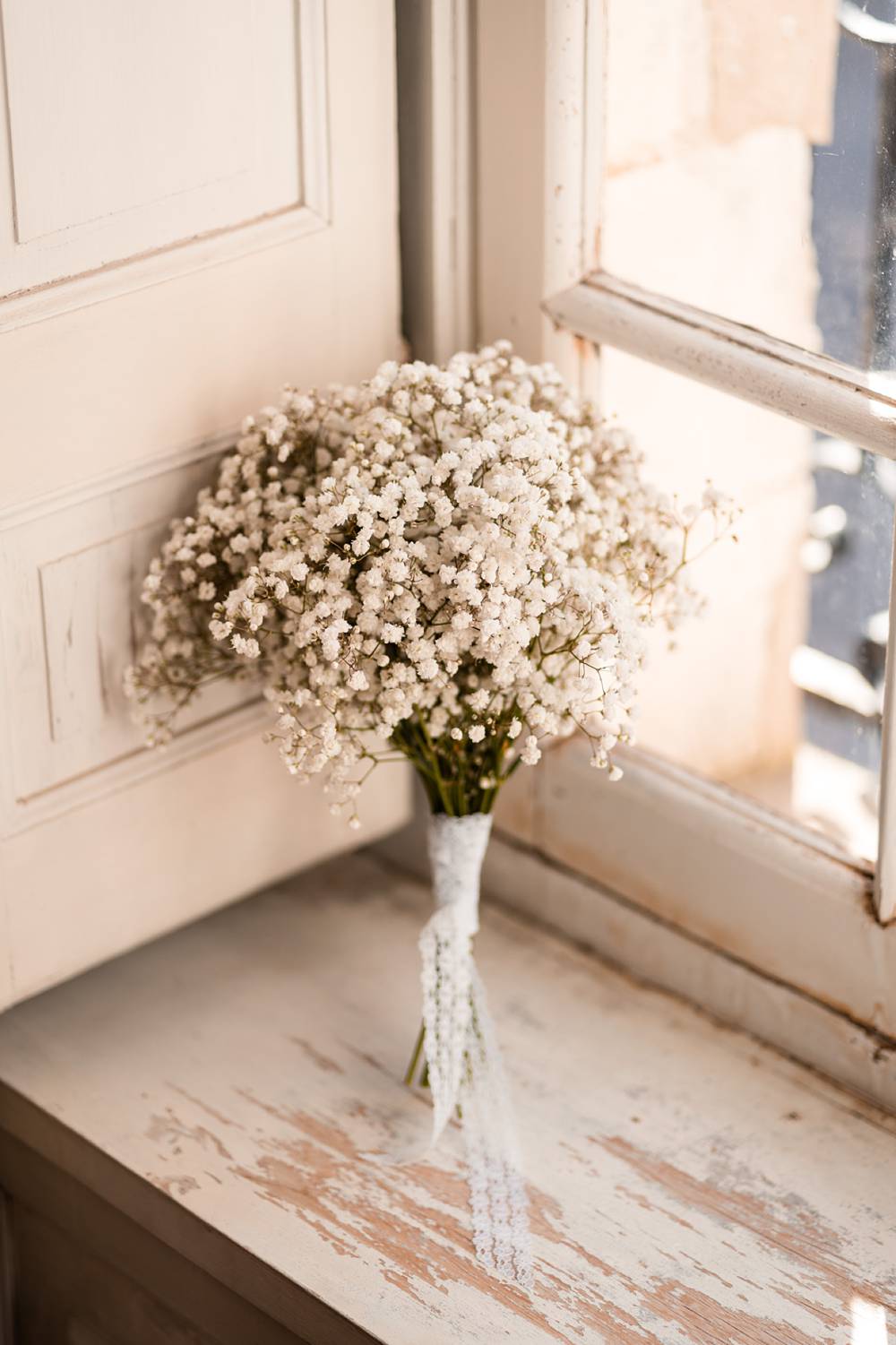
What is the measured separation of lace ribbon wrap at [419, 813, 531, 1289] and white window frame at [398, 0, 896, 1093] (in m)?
0.20

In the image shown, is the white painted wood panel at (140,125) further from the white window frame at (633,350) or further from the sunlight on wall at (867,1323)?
the sunlight on wall at (867,1323)

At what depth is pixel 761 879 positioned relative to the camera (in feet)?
4.48

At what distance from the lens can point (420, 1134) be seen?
4.31 ft

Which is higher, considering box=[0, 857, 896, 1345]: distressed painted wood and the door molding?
the door molding

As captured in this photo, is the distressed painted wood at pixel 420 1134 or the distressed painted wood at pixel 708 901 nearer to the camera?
the distressed painted wood at pixel 420 1134

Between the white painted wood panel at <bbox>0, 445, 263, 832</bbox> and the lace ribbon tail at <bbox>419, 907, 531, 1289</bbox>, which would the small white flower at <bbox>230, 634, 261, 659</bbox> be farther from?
the lace ribbon tail at <bbox>419, 907, 531, 1289</bbox>

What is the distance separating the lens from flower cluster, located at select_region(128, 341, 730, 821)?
1108 mm

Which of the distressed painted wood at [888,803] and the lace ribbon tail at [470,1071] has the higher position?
the distressed painted wood at [888,803]

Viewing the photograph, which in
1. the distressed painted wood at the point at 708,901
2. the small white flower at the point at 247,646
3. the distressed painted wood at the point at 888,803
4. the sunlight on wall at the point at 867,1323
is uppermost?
the small white flower at the point at 247,646

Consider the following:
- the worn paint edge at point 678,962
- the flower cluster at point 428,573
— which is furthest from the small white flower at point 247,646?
the worn paint edge at point 678,962

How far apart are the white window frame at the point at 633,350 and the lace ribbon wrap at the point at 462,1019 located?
0.65ft

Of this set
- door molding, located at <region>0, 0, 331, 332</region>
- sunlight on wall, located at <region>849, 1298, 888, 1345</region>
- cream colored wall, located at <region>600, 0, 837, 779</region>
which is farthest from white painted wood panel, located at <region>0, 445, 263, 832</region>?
sunlight on wall, located at <region>849, 1298, 888, 1345</region>

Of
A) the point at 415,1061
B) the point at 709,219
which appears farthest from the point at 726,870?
the point at 709,219

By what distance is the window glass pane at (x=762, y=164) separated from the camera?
4.02ft
